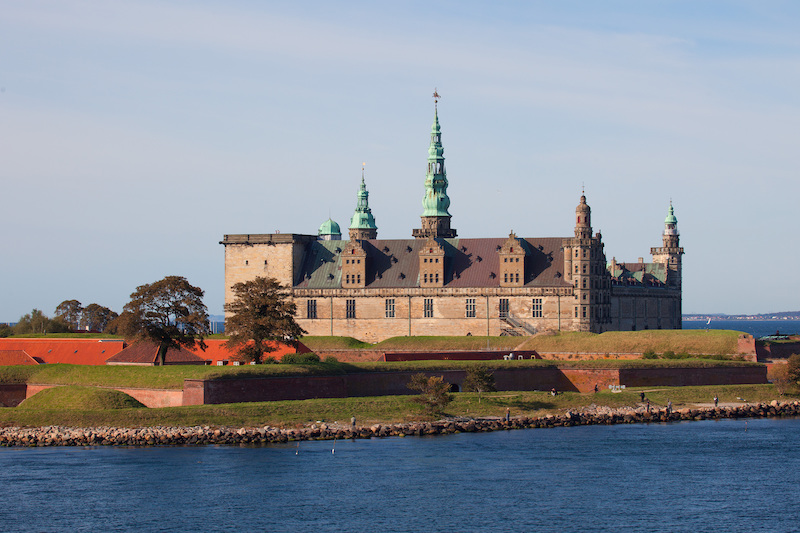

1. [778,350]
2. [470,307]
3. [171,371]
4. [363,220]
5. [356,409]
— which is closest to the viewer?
[356,409]

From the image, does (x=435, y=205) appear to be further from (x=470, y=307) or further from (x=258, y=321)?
(x=258, y=321)

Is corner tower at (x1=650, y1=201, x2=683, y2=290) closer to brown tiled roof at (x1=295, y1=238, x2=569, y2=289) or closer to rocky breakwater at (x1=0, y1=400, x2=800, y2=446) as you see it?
brown tiled roof at (x1=295, y1=238, x2=569, y2=289)

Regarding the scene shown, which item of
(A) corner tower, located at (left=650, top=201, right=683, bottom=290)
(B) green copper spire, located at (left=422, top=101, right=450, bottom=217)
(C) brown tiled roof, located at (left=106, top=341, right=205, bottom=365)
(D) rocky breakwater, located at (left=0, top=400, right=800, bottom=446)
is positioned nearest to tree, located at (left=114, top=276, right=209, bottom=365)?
(C) brown tiled roof, located at (left=106, top=341, right=205, bottom=365)

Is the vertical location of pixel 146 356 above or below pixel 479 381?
above

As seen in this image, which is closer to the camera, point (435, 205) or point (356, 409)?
point (356, 409)

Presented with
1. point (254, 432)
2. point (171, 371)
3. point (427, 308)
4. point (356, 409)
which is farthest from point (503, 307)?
point (254, 432)

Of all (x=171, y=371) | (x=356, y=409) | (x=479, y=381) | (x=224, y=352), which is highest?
(x=224, y=352)

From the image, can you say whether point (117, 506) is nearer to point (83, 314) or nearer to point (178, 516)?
point (178, 516)

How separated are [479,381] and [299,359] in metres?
12.1

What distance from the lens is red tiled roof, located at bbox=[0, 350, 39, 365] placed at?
83.9m

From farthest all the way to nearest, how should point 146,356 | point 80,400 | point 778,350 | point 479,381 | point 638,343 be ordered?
point 638,343 < point 778,350 < point 146,356 < point 479,381 < point 80,400

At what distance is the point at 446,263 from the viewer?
109188mm

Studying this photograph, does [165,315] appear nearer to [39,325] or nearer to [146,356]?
[146,356]

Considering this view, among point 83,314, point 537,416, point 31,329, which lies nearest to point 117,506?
point 537,416
